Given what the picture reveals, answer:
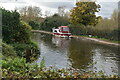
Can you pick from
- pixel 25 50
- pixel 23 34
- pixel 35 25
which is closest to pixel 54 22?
pixel 35 25

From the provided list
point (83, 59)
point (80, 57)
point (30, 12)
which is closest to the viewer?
point (83, 59)

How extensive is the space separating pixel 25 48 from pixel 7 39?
1392mm

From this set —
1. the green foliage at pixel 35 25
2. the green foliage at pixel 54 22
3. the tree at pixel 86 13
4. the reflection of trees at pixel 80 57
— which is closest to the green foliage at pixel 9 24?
the reflection of trees at pixel 80 57

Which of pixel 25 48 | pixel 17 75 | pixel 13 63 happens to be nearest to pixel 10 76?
pixel 17 75

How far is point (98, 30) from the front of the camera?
85.4 feet

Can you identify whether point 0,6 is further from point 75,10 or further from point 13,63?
point 75,10

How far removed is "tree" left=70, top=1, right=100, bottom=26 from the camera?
31422mm

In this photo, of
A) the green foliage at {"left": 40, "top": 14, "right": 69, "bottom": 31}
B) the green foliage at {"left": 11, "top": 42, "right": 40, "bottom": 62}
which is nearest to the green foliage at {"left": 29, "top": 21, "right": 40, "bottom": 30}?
the green foliage at {"left": 40, "top": 14, "right": 69, "bottom": 31}

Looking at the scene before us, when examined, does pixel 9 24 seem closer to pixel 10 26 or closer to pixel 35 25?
pixel 10 26

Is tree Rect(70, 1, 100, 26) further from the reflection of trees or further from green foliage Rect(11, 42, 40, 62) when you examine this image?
green foliage Rect(11, 42, 40, 62)

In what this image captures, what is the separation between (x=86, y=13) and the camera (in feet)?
105

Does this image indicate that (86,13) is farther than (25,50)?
Yes

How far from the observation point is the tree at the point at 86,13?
31.4 m

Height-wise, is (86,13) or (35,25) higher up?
(86,13)
